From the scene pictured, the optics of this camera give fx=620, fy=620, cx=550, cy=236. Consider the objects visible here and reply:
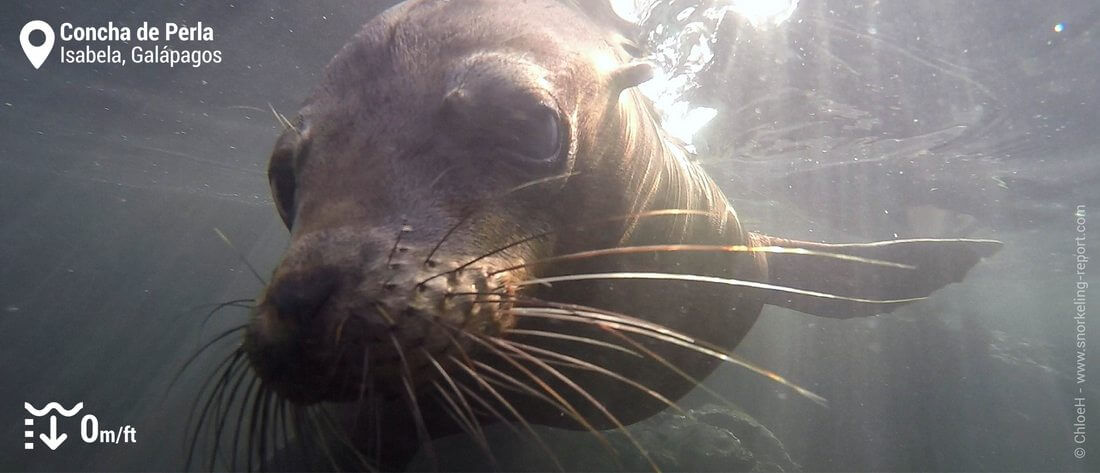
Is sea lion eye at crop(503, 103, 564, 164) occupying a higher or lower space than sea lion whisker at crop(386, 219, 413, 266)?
higher

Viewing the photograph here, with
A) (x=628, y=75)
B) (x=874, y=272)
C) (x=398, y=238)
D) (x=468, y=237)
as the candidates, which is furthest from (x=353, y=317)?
(x=874, y=272)

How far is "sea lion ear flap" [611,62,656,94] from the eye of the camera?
7.82 ft

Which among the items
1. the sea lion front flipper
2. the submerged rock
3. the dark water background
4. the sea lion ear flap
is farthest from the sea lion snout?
the submerged rock

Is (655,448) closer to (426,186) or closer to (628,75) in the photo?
(628,75)

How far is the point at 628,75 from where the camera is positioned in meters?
2.41

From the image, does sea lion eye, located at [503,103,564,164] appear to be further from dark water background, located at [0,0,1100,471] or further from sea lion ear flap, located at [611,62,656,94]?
dark water background, located at [0,0,1100,471]

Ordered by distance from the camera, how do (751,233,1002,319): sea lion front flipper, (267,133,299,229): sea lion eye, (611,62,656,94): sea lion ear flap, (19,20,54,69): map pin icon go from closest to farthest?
(267,133,299,229): sea lion eye < (611,62,656,94): sea lion ear flap < (751,233,1002,319): sea lion front flipper < (19,20,54,69): map pin icon

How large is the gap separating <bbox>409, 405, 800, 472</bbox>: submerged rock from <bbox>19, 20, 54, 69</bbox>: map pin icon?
11.1 metres

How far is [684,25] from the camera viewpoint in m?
8.17

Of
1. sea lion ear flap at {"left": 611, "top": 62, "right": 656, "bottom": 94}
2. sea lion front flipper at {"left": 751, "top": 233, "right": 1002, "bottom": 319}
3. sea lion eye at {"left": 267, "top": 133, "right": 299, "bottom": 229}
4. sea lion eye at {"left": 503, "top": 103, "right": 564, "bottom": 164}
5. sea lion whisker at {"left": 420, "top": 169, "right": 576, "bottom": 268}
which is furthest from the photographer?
sea lion front flipper at {"left": 751, "top": 233, "right": 1002, "bottom": 319}

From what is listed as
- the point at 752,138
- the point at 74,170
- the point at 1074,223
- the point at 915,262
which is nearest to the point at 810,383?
the point at 1074,223

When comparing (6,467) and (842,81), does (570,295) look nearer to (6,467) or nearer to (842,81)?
(842,81)

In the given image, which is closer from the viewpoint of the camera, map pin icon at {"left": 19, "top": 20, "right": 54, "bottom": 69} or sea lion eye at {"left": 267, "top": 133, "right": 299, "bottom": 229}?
sea lion eye at {"left": 267, "top": 133, "right": 299, "bottom": 229}

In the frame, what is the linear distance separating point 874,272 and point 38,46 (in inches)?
650
